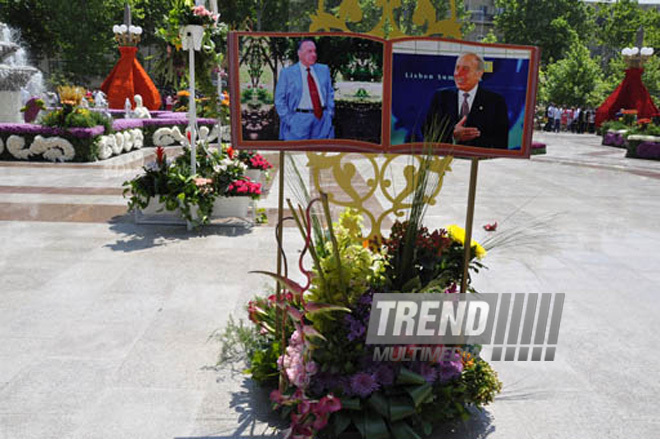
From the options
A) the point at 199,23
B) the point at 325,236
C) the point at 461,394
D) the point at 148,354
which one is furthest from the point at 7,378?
the point at 199,23

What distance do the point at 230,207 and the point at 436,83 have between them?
5.42 meters

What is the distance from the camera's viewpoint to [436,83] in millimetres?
3398

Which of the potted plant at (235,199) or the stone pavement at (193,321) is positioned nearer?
the stone pavement at (193,321)

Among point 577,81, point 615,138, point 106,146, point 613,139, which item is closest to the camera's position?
point 106,146

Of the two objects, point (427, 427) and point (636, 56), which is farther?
point (636, 56)

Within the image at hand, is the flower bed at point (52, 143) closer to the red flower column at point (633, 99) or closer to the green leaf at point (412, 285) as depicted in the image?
the green leaf at point (412, 285)

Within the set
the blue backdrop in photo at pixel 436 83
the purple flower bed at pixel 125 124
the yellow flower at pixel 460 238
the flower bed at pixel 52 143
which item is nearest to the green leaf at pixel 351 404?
the yellow flower at pixel 460 238

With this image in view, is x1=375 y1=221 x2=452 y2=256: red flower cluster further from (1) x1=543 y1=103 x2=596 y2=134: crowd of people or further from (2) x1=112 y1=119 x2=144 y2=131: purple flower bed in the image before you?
(1) x1=543 y1=103 x2=596 y2=134: crowd of people

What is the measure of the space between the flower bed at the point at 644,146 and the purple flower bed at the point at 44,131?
60.7 ft

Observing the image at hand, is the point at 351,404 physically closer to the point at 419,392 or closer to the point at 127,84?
the point at 419,392

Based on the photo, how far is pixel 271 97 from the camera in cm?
352

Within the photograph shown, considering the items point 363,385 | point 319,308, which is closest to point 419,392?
point 363,385

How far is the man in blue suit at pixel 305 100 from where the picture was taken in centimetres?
345

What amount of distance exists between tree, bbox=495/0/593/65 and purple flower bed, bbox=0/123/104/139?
4685 cm
